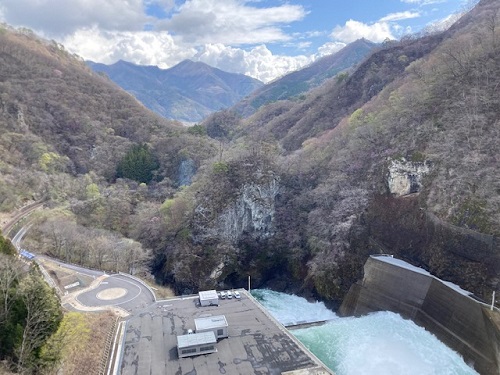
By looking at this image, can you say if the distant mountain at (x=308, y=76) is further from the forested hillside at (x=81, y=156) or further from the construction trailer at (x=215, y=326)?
the construction trailer at (x=215, y=326)

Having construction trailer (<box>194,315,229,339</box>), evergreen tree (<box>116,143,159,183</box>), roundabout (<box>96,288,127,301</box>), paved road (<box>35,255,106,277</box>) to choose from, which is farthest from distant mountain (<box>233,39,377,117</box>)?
construction trailer (<box>194,315,229,339</box>)

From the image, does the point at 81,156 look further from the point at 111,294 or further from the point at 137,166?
the point at 111,294

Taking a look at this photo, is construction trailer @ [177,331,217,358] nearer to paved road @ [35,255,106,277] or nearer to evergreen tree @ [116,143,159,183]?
paved road @ [35,255,106,277]

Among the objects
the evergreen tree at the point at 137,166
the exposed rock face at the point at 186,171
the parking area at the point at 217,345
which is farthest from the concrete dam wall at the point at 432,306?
the evergreen tree at the point at 137,166

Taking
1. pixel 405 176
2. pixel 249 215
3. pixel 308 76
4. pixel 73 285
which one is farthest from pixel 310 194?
pixel 308 76

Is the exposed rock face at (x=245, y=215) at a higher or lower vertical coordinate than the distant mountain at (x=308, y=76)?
lower

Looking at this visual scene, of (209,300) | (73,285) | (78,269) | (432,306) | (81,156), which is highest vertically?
(81,156)

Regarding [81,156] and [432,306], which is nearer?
[432,306]

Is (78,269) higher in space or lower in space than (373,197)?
lower
